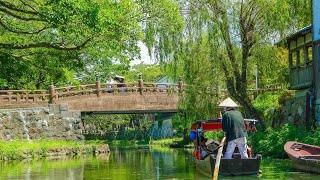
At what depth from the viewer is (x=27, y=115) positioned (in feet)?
106

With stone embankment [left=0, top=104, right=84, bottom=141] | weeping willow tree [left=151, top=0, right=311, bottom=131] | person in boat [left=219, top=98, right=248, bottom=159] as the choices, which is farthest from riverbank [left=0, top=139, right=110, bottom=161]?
person in boat [left=219, top=98, right=248, bottom=159]

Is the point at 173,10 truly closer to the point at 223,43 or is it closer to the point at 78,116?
the point at 223,43

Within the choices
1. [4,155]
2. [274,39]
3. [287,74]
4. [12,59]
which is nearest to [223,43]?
[274,39]

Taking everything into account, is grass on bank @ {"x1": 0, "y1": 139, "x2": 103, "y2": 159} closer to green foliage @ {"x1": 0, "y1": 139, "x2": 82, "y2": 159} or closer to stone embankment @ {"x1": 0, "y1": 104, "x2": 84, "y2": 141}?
green foliage @ {"x1": 0, "y1": 139, "x2": 82, "y2": 159}

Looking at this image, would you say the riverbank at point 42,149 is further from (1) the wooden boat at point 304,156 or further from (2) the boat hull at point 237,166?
(2) the boat hull at point 237,166

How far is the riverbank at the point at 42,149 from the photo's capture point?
27495 mm

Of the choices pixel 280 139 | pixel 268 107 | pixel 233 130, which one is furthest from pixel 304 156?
pixel 268 107

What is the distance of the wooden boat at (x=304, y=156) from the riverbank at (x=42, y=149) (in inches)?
562

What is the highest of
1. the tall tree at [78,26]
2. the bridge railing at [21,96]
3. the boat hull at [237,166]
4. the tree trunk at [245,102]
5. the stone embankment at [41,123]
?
the tall tree at [78,26]

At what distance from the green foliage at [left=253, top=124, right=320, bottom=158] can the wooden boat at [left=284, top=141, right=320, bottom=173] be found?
2153 mm

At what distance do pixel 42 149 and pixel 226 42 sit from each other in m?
11.4

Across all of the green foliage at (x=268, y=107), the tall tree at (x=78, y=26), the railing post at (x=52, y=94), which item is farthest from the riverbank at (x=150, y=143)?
the tall tree at (x=78, y=26)

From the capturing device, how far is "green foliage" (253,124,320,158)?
2092 centimetres

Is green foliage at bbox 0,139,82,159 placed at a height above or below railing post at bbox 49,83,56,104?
below
